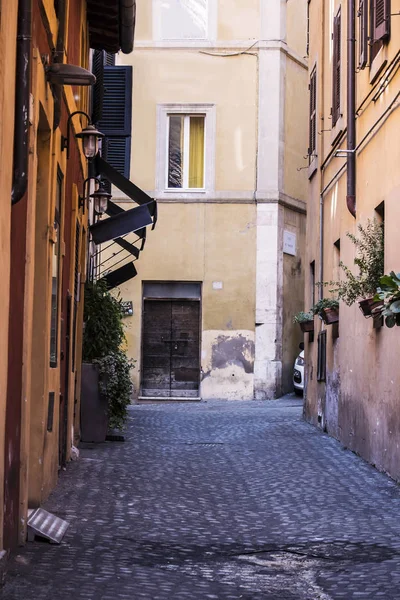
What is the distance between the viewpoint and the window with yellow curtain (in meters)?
25.1

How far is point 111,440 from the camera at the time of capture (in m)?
13.7

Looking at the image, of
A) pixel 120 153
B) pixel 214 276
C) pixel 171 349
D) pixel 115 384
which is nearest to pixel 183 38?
pixel 120 153

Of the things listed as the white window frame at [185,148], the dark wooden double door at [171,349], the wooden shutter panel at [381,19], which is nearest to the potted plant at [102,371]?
the wooden shutter panel at [381,19]

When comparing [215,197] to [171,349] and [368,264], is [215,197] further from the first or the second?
[368,264]

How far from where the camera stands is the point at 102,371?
13.4 meters

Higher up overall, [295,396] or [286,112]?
[286,112]

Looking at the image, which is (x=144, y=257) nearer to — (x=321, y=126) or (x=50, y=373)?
(x=321, y=126)

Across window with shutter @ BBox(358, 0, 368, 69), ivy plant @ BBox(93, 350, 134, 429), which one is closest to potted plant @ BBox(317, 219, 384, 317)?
window with shutter @ BBox(358, 0, 368, 69)

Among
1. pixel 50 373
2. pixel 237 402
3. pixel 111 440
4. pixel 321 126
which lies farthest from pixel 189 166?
pixel 50 373

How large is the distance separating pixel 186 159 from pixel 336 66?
404 inches

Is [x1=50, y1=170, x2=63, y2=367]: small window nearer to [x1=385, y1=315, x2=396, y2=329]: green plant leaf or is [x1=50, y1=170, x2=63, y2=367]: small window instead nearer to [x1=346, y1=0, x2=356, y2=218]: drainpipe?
[x1=385, y1=315, x2=396, y2=329]: green plant leaf

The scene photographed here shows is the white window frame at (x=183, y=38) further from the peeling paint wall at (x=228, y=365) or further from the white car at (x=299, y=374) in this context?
the white car at (x=299, y=374)

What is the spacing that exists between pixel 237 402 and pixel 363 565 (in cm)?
1781

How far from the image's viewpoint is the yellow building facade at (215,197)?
24.8m
